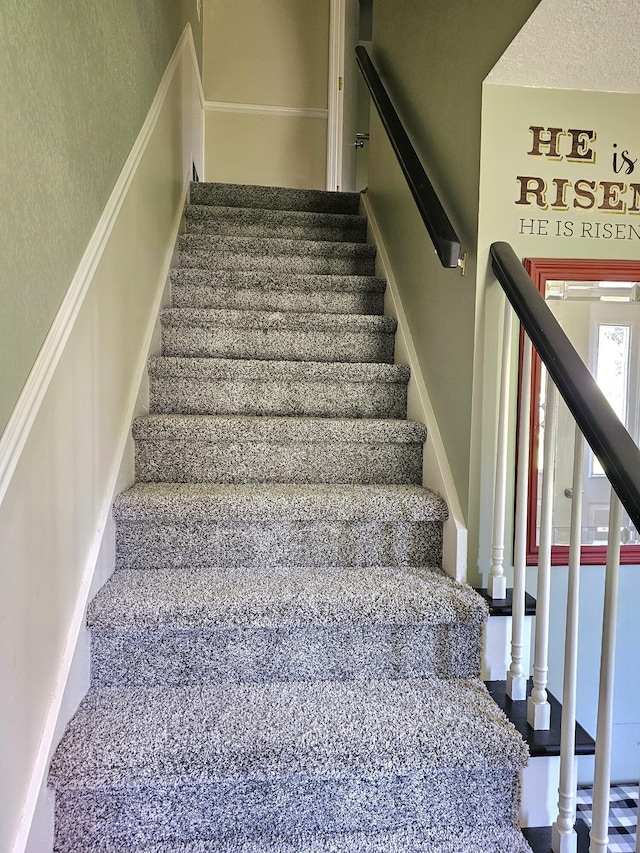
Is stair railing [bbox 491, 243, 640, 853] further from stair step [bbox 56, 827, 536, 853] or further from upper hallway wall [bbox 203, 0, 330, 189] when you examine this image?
upper hallway wall [bbox 203, 0, 330, 189]

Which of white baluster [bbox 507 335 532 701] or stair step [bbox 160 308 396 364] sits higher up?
stair step [bbox 160 308 396 364]

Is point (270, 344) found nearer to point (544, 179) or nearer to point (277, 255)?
point (277, 255)

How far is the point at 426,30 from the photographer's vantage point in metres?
1.82

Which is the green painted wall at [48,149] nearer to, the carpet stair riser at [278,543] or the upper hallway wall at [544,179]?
the carpet stair riser at [278,543]

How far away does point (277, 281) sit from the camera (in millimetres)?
2396

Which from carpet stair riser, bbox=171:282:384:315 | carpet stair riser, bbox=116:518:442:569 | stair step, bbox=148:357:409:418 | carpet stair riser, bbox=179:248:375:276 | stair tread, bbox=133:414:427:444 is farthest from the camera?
carpet stair riser, bbox=179:248:375:276

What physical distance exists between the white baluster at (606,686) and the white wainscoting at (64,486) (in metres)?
0.94

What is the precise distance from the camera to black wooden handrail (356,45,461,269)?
1.41 m

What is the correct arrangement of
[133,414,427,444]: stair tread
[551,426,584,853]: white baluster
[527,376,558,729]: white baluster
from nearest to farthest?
[551,426,584,853]: white baluster
[527,376,558,729]: white baluster
[133,414,427,444]: stair tread

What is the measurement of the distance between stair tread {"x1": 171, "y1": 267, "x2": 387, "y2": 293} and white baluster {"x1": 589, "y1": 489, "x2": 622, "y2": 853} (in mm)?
1640

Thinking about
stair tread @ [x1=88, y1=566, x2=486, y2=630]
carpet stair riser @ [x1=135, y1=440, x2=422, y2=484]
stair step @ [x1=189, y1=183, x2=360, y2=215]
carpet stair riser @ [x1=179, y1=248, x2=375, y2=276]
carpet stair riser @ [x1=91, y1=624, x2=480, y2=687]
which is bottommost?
carpet stair riser @ [x1=91, y1=624, x2=480, y2=687]

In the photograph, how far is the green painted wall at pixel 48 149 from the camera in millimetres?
890

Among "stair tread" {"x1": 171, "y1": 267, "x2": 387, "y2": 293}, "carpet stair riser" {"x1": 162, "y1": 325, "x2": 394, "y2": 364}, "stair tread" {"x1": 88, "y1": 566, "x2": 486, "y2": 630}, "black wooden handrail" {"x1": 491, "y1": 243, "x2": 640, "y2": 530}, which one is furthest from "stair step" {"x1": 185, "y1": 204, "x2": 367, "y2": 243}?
"stair tread" {"x1": 88, "y1": 566, "x2": 486, "y2": 630}

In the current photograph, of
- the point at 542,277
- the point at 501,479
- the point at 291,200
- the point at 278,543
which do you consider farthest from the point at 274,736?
the point at 291,200
